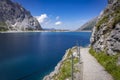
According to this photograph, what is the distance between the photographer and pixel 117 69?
1383 inches

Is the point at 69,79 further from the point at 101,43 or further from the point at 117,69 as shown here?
the point at 101,43

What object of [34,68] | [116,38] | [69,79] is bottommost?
[34,68]

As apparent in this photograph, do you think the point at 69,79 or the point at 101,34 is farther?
the point at 101,34

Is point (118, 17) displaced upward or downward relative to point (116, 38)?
upward

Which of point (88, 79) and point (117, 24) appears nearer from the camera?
point (88, 79)

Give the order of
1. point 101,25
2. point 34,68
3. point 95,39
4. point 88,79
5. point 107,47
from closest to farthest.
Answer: point 88,79
point 107,47
point 101,25
point 95,39
point 34,68

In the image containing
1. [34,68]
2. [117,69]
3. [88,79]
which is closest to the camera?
[88,79]

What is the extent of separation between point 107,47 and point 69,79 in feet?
56.5

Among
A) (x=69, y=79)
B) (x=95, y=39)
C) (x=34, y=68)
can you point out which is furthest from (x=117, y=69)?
(x=34, y=68)

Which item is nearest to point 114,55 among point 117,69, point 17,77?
point 117,69

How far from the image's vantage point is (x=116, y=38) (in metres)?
44.4

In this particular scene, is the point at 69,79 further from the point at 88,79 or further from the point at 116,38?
the point at 116,38

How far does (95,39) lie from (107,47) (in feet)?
49.3

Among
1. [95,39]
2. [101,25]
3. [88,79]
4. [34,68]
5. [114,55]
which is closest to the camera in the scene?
[88,79]
